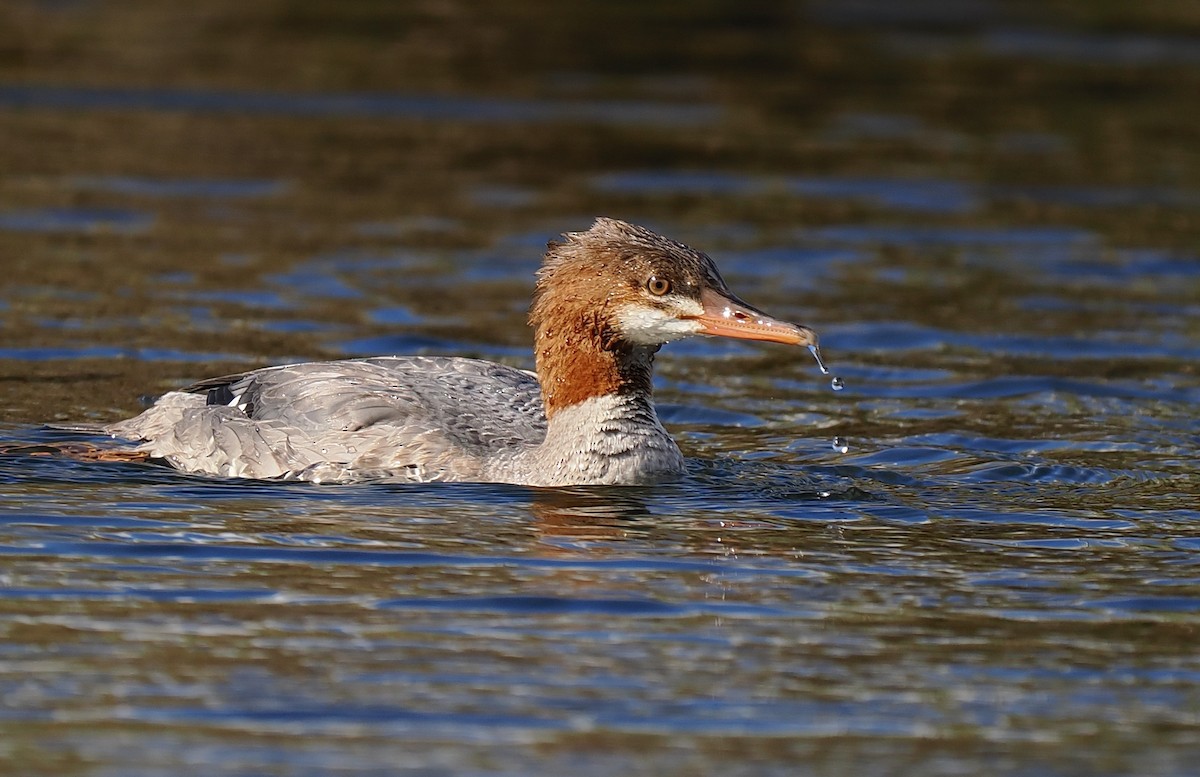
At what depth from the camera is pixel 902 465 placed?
34.2 ft

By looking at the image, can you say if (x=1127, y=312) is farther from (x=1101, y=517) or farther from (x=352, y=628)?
(x=352, y=628)

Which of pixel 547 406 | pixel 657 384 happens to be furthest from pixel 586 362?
pixel 657 384

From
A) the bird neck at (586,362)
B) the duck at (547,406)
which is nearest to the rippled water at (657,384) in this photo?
the duck at (547,406)

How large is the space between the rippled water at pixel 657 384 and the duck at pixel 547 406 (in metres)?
0.19

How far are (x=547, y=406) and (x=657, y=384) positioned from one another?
272cm

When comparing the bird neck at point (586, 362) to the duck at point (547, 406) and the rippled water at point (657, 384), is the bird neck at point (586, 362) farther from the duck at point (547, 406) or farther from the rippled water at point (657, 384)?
the rippled water at point (657, 384)

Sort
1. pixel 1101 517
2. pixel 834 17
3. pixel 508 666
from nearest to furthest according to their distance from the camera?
pixel 508 666, pixel 1101 517, pixel 834 17

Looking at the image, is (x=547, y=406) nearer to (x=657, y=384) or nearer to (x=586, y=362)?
(x=586, y=362)

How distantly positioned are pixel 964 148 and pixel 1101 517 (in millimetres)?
10335

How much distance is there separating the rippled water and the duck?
0.19 meters

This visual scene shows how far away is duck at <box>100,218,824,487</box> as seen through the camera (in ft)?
30.8

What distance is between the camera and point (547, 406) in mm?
9836

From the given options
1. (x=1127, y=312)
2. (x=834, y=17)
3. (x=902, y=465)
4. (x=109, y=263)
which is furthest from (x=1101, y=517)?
(x=834, y=17)

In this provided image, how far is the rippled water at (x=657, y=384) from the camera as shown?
664 centimetres
